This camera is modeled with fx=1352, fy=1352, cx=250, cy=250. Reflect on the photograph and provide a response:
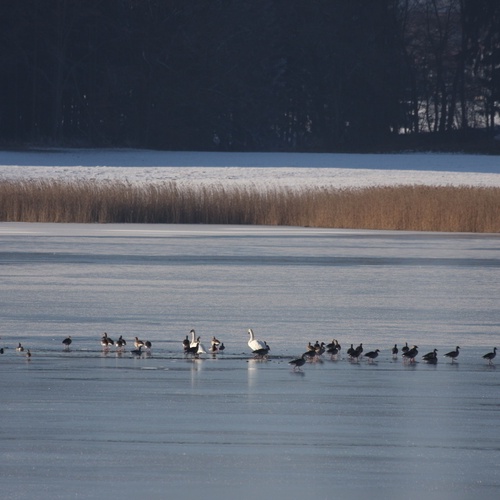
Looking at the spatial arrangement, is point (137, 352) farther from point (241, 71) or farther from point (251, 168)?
point (241, 71)

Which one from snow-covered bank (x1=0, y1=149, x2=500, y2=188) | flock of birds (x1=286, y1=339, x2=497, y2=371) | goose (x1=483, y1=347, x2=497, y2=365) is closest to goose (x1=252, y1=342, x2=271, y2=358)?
flock of birds (x1=286, y1=339, x2=497, y2=371)

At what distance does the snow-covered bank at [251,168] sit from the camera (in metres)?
45.3

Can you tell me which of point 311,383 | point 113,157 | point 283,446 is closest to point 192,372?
point 311,383

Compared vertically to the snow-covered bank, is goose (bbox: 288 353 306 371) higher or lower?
lower

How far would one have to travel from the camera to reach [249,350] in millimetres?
10234

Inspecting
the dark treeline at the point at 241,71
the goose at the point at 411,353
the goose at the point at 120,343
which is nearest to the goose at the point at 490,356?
the goose at the point at 411,353

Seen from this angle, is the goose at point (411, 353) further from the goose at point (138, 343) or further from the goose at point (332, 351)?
the goose at point (138, 343)

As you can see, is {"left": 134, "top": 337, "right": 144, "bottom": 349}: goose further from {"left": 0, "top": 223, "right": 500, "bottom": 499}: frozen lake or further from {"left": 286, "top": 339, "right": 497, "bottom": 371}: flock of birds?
{"left": 286, "top": 339, "right": 497, "bottom": 371}: flock of birds

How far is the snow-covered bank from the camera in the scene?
45.3 meters

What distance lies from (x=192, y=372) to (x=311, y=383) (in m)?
0.91

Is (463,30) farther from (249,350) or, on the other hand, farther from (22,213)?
(249,350)

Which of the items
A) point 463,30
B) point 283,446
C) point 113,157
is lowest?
point 283,446

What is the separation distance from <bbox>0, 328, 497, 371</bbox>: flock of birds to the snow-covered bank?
28.8 m

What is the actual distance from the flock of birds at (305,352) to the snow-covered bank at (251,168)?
28754 mm
